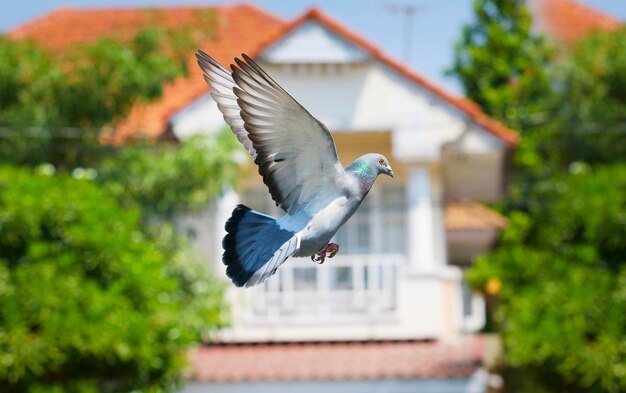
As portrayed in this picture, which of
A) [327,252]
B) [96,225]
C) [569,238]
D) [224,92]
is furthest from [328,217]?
[569,238]

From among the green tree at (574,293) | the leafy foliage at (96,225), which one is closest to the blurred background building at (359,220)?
the leafy foliage at (96,225)

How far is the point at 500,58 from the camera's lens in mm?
18641

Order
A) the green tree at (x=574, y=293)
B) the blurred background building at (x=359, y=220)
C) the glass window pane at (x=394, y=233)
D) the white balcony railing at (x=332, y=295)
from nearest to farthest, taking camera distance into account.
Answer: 1. the green tree at (x=574, y=293)
2. the blurred background building at (x=359, y=220)
3. the white balcony railing at (x=332, y=295)
4. the glass window pane at (x=394, y=233)

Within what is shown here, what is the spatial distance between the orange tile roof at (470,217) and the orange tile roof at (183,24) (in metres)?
2.76

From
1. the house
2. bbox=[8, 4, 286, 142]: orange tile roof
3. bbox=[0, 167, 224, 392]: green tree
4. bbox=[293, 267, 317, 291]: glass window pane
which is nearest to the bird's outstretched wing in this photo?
bbox=[0, 167, 224, 392]: green tree

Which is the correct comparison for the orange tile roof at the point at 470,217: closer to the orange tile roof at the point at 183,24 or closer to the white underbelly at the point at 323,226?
the orange tile roof at the point at 183,24

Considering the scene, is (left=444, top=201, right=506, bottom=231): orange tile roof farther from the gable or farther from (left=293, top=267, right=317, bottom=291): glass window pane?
the gable

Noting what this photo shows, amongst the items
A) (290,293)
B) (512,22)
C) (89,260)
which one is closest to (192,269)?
(89,260)

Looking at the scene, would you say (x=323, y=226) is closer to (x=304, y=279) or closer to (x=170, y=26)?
(x=170, y=26)

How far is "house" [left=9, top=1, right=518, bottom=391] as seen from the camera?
43.5ft

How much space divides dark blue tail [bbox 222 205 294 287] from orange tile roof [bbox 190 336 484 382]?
10.3 meters

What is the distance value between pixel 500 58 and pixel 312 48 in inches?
235

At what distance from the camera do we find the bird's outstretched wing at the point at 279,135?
2301 millimetres

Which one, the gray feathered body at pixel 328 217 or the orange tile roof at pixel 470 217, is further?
the orange tile roof at pixel 470 217
